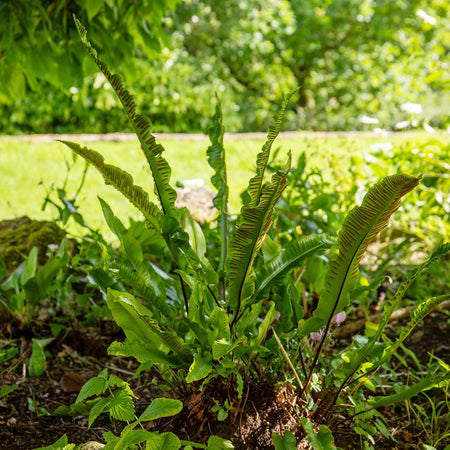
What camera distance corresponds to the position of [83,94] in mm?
9141

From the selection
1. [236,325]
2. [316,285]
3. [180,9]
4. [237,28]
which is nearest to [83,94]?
[180,9]

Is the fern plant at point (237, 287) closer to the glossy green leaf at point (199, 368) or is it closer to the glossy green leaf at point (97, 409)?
the glossy green leaf at point (199, 368)

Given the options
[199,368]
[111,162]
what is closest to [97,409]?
[199,368]

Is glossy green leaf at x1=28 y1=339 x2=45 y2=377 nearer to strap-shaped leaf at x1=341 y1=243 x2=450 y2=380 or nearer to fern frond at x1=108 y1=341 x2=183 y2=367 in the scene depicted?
fern frond at x1=108 y1=341 x2=183 y2=367

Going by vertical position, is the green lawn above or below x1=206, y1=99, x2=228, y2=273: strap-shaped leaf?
below

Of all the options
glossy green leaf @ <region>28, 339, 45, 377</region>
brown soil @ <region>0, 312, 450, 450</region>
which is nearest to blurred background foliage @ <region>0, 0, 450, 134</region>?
brown soil @ <region>0, 312, 450, 450</region>

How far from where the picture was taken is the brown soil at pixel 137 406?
1604 millimetres

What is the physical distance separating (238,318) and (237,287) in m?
0.11

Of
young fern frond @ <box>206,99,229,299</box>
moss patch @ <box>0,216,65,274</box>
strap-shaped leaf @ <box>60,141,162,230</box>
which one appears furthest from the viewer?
moss patch @ <box>0,216,65,274</box>

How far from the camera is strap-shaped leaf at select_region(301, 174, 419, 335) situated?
1318mm

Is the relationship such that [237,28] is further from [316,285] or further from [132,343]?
[132,343]

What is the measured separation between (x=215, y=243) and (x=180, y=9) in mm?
9390

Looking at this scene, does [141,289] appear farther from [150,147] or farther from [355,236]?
[355,236]

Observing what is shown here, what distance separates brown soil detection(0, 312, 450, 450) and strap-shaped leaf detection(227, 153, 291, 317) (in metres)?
0.30
